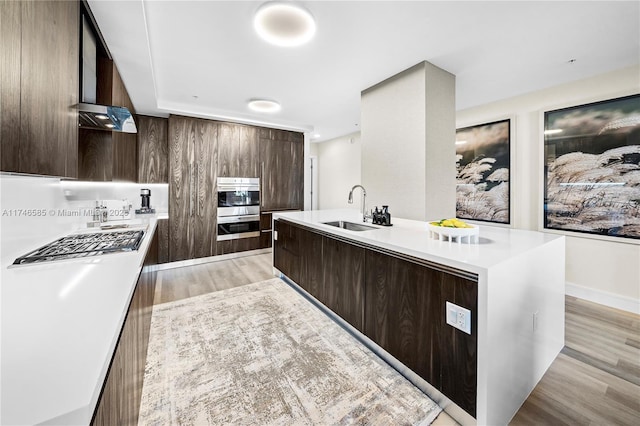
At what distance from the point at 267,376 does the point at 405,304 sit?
1056mm

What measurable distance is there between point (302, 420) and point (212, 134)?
4318mm

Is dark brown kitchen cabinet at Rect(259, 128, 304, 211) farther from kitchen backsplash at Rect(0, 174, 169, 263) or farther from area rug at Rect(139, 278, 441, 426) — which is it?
area rug at Rect(139, 278, 441, 426)

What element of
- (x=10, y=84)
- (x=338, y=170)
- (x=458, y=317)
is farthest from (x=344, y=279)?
(x=338, y=170)

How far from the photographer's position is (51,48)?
49.3 inches

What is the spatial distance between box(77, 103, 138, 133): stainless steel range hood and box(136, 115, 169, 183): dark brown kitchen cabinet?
1.93 metres

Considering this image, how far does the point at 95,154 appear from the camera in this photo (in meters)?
2.47

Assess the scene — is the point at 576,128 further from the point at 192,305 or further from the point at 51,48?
the point at 192,305

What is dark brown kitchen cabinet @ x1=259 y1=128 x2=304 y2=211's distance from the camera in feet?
16.6

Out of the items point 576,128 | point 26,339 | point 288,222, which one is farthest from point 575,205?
point 26,339

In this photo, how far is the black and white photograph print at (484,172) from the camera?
369 cm

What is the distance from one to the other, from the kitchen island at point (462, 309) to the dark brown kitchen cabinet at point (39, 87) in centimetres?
183

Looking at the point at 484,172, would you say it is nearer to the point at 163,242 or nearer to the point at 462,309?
the point at 462,309

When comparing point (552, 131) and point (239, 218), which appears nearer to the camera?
point (552, 131)

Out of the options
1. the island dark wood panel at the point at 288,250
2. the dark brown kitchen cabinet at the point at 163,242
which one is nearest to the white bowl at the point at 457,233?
the island dark wood panel at the point at 288,250
